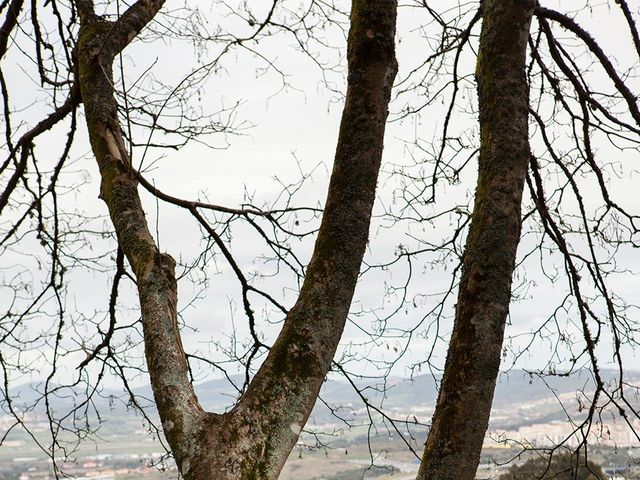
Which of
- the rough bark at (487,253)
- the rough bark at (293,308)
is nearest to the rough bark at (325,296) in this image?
the rough bark at (293,308)

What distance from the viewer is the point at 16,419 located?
177 inches

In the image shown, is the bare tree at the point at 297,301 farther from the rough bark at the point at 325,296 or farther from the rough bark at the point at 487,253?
the rough bark at the point at 487,253

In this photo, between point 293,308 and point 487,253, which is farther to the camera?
point 487,253

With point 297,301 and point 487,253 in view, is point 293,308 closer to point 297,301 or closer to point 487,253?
point 297,301

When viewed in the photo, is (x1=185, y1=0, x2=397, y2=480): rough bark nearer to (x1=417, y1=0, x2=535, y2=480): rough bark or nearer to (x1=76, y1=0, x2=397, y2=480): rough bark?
(x1=76, y1=0, x2=397, y2=480): rough bark

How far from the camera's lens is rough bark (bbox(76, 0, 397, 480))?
1589 millimetres

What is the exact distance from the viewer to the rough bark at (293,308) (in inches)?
62.6

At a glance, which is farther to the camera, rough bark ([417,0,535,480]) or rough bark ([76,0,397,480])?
rough bark ([417,0,535,480])

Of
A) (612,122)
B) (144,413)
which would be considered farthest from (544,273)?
(144,413)

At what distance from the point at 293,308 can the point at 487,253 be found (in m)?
0.62

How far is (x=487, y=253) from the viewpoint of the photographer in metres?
1.98

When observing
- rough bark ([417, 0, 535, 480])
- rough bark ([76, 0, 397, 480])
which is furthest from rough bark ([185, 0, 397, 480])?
rough bark ([417, 0, 535, 480])

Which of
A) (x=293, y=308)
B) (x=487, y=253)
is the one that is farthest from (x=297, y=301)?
(x=487, y=253)

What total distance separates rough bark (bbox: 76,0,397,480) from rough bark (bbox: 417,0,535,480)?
369mm
